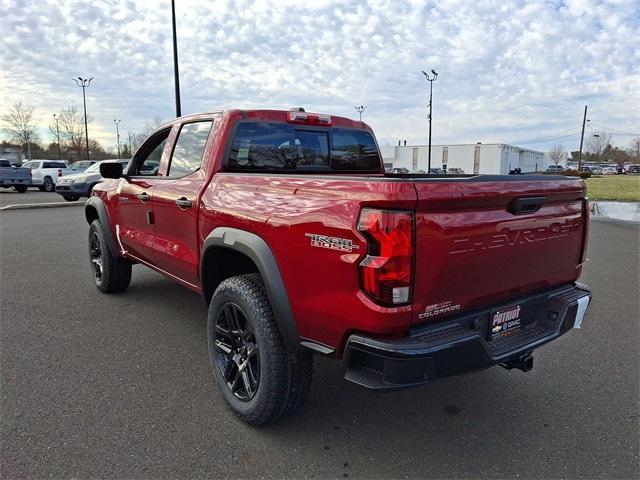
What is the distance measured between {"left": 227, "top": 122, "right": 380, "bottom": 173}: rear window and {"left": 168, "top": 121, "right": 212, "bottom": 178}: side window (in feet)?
1.02

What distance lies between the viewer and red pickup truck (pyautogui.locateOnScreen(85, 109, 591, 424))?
6.95ft

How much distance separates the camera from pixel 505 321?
2.59m

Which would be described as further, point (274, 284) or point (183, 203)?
point (183, 203)

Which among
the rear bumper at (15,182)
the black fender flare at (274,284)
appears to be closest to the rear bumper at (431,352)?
the black fender flare at (274,284)

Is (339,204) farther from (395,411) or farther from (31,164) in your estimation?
(31,164)

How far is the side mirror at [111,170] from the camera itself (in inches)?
179

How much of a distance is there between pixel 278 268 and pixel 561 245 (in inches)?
66.7

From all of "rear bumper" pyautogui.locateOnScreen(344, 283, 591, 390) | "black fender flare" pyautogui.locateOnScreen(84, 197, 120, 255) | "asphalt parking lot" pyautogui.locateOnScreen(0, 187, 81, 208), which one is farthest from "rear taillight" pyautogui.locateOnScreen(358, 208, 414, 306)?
"asphalt parking lot" pyautogui.locateOnScreen(0, 187, 81, 208)

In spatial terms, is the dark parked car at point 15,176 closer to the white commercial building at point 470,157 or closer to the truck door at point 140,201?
the truck door at point 140,201

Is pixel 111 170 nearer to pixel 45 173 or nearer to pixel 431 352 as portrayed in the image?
pixel 431 352

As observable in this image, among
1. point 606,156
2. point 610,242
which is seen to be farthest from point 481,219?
point 606,156

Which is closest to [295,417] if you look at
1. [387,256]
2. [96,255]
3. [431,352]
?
[431,352]

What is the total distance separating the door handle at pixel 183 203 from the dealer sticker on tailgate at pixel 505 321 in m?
2.19

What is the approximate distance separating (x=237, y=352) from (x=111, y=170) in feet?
8.52
